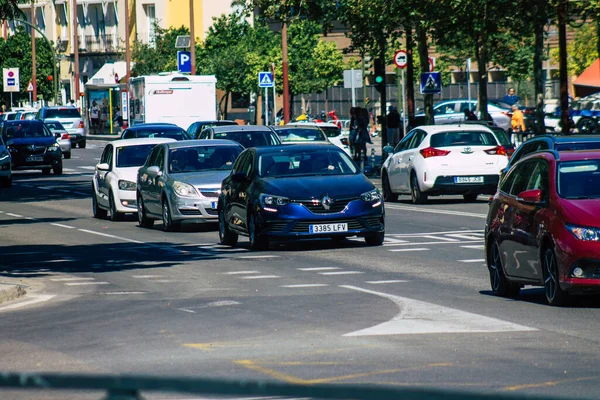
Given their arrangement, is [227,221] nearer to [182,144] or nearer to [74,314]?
[182,144]

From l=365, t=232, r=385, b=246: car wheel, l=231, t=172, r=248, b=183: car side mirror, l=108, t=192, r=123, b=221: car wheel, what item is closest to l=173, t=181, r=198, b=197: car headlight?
l=231, t=172, r=248, b=183: car side mirror

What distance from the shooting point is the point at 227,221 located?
20.3 m

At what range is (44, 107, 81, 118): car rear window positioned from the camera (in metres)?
68.7

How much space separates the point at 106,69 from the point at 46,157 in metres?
51.8

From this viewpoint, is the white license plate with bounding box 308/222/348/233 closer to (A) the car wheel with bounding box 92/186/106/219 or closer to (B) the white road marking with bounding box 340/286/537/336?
(B) the white road marking with bounding box 340/286/537/336

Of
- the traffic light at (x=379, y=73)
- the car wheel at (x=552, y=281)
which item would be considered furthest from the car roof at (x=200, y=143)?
the traffic light at (x=379, y=73)

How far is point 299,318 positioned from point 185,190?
12.3 metres

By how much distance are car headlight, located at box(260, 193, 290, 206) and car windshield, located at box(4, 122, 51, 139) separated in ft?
103

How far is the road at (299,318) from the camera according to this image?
8.44 metres

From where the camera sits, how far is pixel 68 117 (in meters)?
69.2

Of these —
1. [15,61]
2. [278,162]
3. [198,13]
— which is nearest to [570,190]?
[278,162]

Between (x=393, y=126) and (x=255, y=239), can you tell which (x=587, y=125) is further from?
(x=255, y=239)

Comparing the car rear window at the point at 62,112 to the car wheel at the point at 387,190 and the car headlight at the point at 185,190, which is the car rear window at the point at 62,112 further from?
the car headlight at the point at 185,190

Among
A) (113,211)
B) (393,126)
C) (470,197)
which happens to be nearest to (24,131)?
(393,126)
